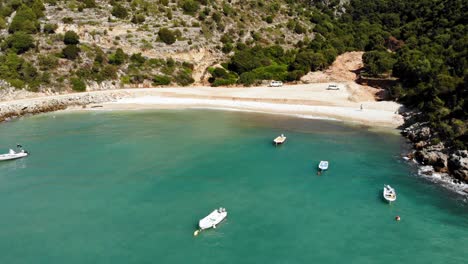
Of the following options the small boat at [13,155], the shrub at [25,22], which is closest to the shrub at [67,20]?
the shrub at [25,22]

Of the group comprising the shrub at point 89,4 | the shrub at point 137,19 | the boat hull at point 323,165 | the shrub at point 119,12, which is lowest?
the boat hull at point 323,165

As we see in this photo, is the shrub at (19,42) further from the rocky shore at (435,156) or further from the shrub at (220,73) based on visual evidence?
the rocky shore at (435,156)

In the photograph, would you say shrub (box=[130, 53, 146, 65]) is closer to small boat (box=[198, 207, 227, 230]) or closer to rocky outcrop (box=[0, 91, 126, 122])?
rocky outcrop (box=[0, 91, 126, 122])

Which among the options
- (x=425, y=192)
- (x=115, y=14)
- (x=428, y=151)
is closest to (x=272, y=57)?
(x=115, y=14)

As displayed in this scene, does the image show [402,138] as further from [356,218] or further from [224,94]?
[224,94]

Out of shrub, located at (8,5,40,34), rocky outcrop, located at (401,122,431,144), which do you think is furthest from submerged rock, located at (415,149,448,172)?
shrub, located at (8,5,40,34)

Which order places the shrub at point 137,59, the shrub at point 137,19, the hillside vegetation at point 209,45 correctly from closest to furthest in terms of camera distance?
Answer: the hillside vegetation at point 209,45
the shrub at point 137,59
the shrub at point 137,19

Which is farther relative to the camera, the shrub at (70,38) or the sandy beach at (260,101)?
the shrub at (70,38)
